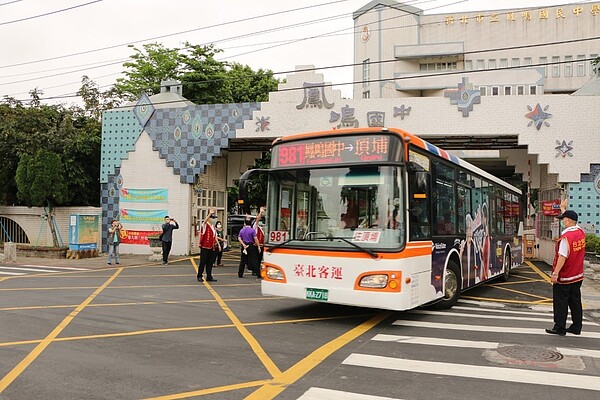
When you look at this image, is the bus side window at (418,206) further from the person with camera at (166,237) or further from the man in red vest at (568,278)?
the person with camera at (166,237)

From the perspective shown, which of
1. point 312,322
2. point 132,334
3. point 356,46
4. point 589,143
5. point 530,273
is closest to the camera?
point 132,334

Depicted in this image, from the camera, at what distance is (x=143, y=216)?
22.0 metres

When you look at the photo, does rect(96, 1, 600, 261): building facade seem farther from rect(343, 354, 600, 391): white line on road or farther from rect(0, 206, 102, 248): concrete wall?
rect(343, 354, 600, 391): white line on road

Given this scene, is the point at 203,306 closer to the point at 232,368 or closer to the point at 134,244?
the point at 232,368

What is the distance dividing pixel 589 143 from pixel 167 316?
15436 millimetres

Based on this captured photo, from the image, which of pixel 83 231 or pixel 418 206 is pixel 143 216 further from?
pixel 418 206

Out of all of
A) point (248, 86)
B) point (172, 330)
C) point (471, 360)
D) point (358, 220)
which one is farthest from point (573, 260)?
point (248, 86)

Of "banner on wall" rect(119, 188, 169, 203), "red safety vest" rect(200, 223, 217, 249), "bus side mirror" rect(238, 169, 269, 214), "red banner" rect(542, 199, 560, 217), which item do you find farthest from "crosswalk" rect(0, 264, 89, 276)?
"red banner" rect(542, 199, 560, 217)

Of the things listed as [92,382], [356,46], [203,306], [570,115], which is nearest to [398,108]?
[570,115]

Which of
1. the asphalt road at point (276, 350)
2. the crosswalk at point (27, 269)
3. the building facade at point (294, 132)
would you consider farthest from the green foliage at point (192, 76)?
the asphalt road at point (276, 350)

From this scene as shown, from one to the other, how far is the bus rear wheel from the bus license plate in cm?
274

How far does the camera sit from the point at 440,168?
9289mm

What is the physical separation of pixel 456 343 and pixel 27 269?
14665mm

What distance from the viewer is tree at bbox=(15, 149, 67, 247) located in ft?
69.5
